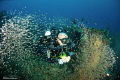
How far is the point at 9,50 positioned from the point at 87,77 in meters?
5.84

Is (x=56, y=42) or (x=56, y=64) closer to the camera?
(x=56, y=42)

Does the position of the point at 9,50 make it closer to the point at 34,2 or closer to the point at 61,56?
the point at 61,56

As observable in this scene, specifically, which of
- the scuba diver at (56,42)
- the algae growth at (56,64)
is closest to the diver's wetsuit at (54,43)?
the scuba diver at (56,42)

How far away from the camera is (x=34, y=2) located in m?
151

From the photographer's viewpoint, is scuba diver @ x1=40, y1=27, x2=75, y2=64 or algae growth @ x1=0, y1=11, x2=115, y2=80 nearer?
scuba diver @ x1=40, y1=27, x2=75, y2=64

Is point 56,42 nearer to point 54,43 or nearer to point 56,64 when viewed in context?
point 54,43

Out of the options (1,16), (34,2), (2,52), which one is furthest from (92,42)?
(34,2)

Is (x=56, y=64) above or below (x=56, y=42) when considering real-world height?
below

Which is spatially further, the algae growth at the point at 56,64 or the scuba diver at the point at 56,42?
the algae growth at the point at 56,64

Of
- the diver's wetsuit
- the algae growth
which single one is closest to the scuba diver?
the diver's wetsuit

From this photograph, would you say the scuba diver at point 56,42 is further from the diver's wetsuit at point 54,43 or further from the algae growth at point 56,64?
the algae growth at point 56,64

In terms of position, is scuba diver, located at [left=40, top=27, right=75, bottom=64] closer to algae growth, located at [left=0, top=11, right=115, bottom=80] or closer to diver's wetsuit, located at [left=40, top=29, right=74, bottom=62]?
diver's wetsuit, located at [left=40, top=29, right=74, bottom=62]

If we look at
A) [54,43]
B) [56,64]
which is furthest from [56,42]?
[56,64]

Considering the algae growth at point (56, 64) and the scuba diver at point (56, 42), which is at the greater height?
the scuba diver at point (56, 42)
